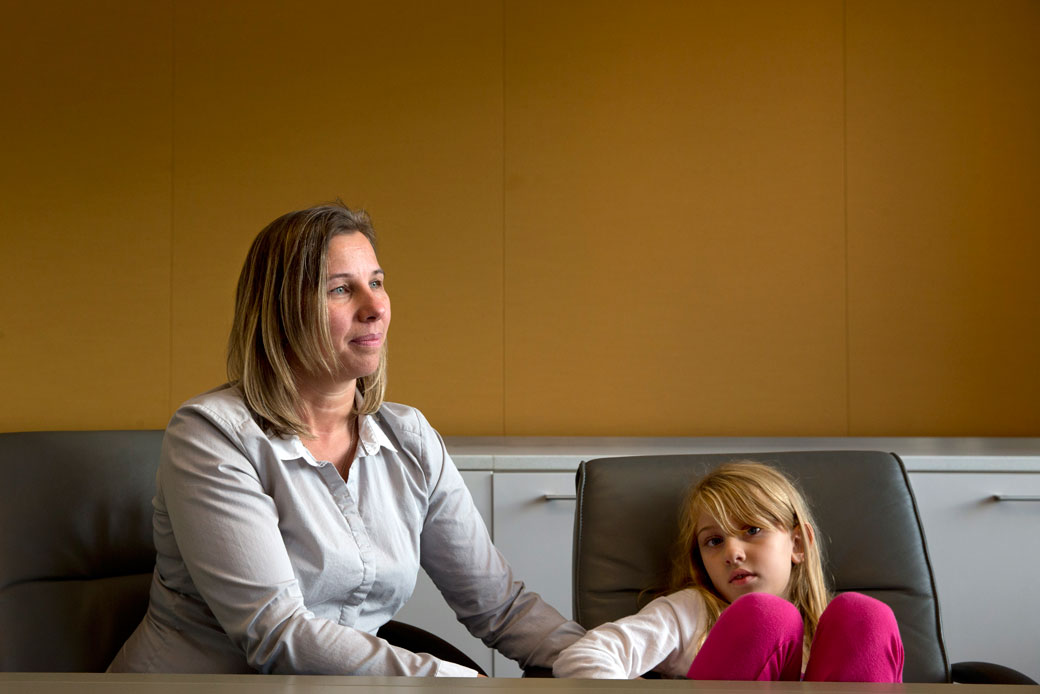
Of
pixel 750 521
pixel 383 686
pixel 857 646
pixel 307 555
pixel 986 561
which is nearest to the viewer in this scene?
pixel 383 686

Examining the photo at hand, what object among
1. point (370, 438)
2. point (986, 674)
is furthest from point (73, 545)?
point (986, 674)

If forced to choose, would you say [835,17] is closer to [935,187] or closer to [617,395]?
[935,187]

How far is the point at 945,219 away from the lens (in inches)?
133

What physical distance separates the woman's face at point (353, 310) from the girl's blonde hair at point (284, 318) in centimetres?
2

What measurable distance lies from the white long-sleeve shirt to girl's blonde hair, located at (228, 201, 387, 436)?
23.7 inches

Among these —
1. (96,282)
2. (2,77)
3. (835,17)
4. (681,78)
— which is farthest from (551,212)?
(2,77)

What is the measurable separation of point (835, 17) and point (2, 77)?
313cm

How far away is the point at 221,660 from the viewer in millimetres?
1577

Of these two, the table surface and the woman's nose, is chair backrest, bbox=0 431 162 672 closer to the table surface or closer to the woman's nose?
the woman's nose

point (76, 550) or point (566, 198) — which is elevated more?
point (566, 198)

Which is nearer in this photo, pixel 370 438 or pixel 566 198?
pixel 370 438

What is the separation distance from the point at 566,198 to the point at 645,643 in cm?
213

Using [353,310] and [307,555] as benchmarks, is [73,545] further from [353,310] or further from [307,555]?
[353,310]

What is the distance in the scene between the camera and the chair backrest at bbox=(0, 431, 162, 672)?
1.62m
